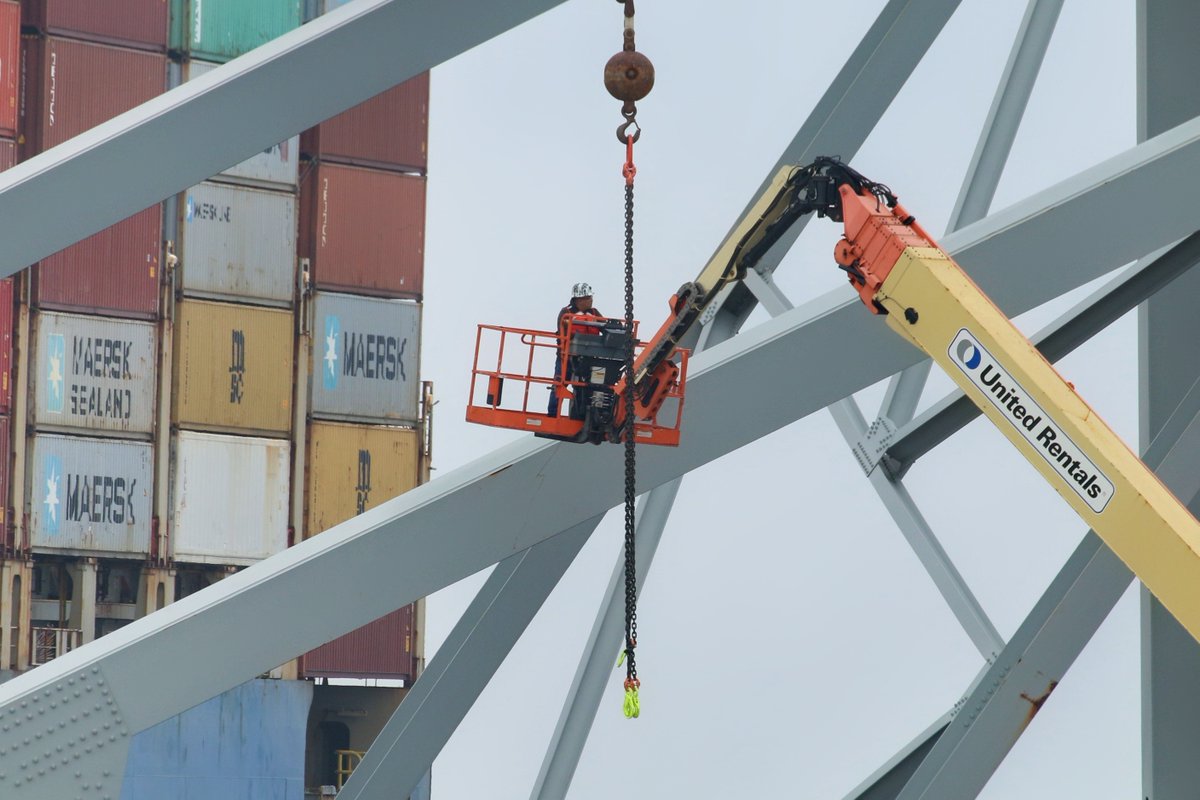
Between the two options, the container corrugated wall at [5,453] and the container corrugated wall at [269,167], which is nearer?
the container corrugated wall at [5,453]

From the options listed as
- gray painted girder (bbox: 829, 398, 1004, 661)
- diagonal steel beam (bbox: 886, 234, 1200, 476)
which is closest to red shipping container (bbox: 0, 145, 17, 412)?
gray painted girder (bbox: 829, 398, 1004, 661)

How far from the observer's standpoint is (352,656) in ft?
130

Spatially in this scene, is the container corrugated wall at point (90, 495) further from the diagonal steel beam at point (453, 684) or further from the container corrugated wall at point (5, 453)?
the diagonal steel beam at point (453, 684)

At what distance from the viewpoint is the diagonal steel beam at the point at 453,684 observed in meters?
11.5

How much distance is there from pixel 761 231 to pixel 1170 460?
2727 mm

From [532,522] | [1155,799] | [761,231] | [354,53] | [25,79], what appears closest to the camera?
[532,522]

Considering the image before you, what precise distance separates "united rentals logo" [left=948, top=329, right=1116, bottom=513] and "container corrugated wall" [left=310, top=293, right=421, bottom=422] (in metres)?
31.0

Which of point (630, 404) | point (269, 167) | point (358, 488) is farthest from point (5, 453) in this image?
point (630, 404)

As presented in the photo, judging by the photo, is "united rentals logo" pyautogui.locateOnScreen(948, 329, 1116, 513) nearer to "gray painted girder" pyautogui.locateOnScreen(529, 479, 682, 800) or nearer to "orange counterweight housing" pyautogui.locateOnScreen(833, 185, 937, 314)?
"orange counterweight housing" pyautogui.locateOnScreen(833, 185, 937, 314)

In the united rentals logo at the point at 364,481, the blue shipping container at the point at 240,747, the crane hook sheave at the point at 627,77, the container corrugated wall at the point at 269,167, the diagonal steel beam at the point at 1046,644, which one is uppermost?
the container corrugated wall at the point at 269,167

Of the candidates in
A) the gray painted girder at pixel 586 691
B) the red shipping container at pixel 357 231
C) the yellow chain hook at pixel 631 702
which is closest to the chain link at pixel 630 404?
the yellow chain hook at pixel 631 702

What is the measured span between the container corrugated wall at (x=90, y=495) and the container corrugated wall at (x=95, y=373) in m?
0.37

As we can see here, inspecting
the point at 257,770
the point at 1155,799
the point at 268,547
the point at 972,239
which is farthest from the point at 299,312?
the point at 972,239

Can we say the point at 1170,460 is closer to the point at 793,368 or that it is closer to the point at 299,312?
the point at 793,368
